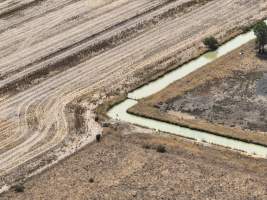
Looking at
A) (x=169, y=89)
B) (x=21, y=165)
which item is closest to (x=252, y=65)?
(x=169, y=89)

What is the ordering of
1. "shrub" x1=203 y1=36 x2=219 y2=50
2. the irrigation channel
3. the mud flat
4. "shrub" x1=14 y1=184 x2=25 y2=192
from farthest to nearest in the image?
1. "shrub" x1=203 y1=36 x2=219 y2=50
2. the mud flat
3. the irrigation channel
4. "shrub" x1=14 y1=184 x2=25 y2=192

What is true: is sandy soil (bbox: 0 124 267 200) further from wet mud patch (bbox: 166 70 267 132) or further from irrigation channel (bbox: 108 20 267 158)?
wet mud patch (bbox: 166 70 267 132)

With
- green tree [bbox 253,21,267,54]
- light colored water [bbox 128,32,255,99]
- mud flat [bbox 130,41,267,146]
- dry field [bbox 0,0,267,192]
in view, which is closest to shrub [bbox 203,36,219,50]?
light colored water [bbox 128,32,255,99]

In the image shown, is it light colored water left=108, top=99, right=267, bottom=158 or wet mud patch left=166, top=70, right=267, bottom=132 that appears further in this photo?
wet mud patch left=166, top=70, right=267, bottom=132

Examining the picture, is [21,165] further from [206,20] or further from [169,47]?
[206,20]

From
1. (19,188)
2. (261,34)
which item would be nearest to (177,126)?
(19,188)

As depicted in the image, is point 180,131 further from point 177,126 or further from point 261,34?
point 261,34
